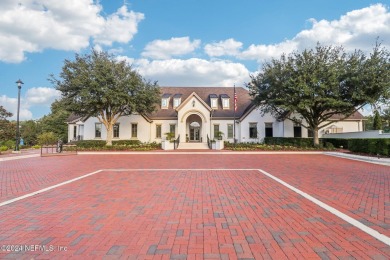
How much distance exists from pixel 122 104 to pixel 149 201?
69.2 feet

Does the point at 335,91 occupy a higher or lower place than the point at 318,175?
higher

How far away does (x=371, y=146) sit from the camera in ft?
54.5

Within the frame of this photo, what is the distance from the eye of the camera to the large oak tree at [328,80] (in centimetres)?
2070

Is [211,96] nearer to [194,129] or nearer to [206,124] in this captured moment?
[194,129]

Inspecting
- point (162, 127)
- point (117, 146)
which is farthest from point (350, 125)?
point (117, 146)

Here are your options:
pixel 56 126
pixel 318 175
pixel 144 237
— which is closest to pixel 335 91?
pixel 318 175

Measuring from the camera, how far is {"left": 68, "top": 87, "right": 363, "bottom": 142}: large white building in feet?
97.3

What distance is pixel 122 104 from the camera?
2533 cm

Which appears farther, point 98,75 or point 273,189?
point 98,75

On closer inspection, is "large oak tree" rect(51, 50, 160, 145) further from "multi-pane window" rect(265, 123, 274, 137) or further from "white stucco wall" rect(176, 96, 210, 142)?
"multi-pane window" rect(265, 123, 274, 137)

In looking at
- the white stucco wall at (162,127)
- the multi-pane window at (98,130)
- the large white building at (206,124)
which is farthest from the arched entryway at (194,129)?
the multi-pane window at (98,130)

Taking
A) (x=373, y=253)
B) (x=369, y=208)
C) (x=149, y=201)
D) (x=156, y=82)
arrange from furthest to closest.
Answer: (x=156, y=82) < (x=149, y=201) < (x=369, y=208) < (x=373, y=253)

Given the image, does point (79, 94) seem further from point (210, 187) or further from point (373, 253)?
point (373, 253)

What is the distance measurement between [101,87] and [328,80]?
21.8 meters
